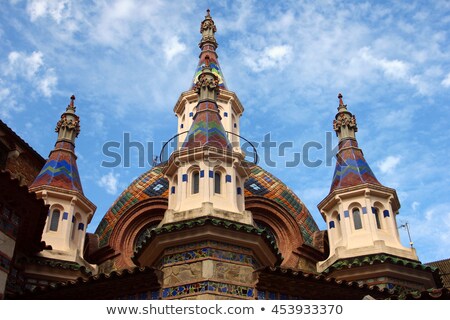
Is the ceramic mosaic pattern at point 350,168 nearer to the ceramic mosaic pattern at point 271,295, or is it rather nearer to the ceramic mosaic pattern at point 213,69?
the ceramic mosaic pattern at point 271,295

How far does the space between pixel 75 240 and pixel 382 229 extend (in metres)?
9.96

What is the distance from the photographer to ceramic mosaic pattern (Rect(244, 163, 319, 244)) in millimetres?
22281

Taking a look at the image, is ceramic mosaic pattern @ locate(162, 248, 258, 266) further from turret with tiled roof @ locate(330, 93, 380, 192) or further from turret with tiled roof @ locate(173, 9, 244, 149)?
turret with tiled roof @ locate(330, 93, 380, 192)

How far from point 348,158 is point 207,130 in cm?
630

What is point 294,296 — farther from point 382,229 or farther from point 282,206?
point 282,206

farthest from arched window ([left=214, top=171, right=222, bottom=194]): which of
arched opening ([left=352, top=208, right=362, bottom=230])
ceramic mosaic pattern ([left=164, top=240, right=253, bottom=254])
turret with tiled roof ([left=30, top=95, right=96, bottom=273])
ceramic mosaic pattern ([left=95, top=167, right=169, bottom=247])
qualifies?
ceramic mosaic pattern ([left=95, top=167, right=169, bottom=247])

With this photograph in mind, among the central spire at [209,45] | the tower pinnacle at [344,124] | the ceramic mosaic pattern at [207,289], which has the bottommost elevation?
the ceramic mosaic pattern at [207,289]

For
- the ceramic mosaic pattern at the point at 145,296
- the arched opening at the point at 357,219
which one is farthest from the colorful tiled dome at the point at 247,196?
the ceramic mosaic pattern at the point at 145,296

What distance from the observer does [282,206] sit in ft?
72.8

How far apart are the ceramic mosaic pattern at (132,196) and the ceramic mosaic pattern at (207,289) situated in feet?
29.0

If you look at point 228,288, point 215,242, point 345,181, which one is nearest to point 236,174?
point 215,242

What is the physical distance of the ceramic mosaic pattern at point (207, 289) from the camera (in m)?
12.8

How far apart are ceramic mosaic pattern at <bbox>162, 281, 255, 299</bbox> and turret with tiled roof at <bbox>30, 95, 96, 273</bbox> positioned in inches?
244

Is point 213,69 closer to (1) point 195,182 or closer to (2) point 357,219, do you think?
(2) point 357,219
